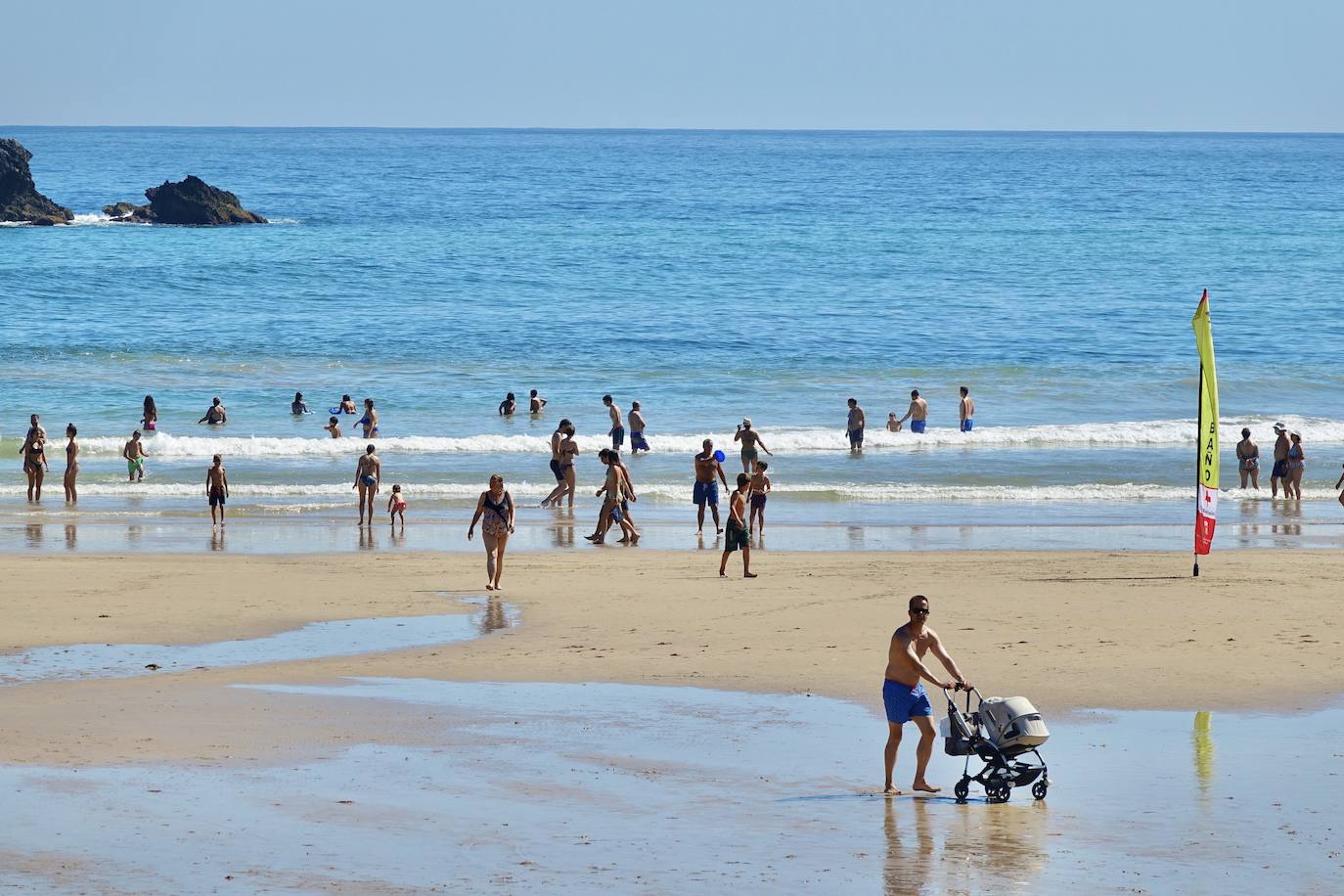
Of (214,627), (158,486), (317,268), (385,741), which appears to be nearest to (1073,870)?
(385,741)

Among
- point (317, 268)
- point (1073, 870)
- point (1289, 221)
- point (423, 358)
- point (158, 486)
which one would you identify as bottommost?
point (1073, 870)

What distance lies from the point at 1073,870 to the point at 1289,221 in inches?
3016

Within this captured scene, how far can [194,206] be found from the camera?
247ft

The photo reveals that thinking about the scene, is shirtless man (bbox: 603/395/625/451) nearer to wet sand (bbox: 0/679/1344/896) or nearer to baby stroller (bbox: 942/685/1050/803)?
wet sand (bbox: 0/679/1344/896)

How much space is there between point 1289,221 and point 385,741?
249 feet

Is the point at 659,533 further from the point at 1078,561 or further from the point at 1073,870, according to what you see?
the point at 1073,870

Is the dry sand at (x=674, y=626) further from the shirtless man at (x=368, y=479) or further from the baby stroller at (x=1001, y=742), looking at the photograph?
the shirtless man at (x=368, y=479)

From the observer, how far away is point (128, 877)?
7.67m

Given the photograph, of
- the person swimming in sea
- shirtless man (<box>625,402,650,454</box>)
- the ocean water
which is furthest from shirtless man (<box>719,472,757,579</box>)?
the person swimming in sea

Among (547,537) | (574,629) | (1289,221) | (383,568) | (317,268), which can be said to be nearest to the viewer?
(574,629)

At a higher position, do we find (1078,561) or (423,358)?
(423,358)

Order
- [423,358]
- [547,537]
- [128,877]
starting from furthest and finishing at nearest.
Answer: [423,358], [547,537], [128,877]

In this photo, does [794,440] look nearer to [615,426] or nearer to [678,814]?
[615,426]

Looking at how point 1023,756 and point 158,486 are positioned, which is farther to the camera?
point 158,486
